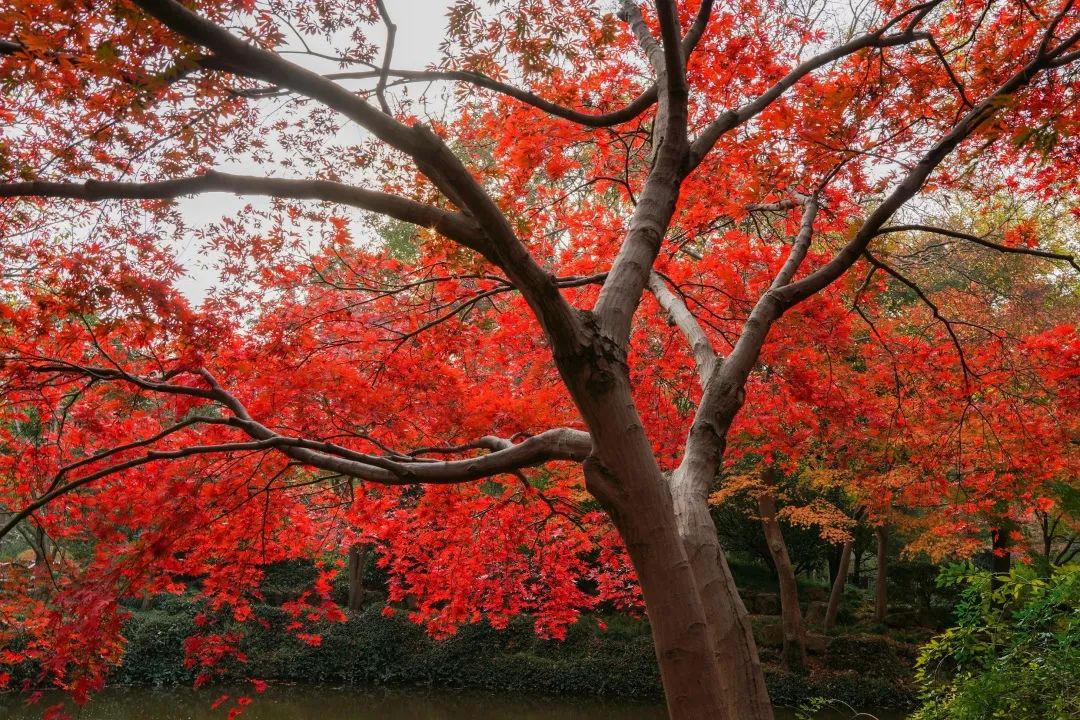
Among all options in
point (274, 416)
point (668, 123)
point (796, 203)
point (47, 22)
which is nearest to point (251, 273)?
point (274, 416)

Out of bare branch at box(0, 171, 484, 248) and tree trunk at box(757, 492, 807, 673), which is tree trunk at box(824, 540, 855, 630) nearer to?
tree trunk at box(757, 492, 807, 673)

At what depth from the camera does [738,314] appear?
5746 mm

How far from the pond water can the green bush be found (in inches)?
294

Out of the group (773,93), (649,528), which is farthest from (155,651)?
(773,93)

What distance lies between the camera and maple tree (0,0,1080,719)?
93.1 inches

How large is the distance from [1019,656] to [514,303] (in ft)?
14.6

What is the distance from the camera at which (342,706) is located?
424 inches

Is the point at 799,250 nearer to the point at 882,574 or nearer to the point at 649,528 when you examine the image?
the point at 649,528

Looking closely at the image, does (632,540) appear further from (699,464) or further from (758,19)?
(758,19)

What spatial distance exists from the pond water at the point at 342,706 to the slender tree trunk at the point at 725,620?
8.47 m

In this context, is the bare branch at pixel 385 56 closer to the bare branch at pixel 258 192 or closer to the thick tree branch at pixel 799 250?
the bare branch at pixel 258 192

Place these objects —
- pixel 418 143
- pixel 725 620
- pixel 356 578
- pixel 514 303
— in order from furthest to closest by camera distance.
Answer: pixel 356 578 → pixel 514 303 → pixel 725 620 → pixel 418 143

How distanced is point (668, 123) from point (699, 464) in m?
1.46

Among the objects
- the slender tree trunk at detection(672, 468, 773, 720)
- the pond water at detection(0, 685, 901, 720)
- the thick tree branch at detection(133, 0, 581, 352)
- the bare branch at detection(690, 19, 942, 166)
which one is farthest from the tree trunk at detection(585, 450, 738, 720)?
the pond water at detection(0, 685, 901, 720)
